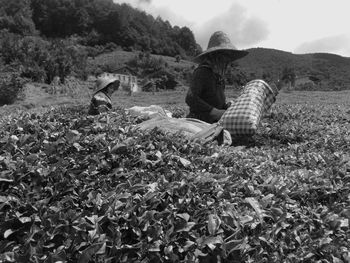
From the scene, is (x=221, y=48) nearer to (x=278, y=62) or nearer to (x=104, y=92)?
(x=104, y=92)

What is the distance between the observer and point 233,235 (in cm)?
224

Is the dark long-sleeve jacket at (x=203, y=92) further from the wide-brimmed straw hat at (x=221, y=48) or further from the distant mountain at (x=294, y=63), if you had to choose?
the distant mountain at (x=294, y=63)

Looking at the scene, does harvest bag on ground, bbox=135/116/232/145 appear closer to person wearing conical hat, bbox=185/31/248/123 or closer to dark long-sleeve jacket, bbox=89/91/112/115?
person wearing conical hat, bbox=185/31/248/123

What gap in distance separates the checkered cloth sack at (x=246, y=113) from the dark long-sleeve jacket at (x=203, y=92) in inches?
15.0

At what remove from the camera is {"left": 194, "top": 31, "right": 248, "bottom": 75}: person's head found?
553cm

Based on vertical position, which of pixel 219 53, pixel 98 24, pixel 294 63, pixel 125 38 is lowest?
pixel 294 63

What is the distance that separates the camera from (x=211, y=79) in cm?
561

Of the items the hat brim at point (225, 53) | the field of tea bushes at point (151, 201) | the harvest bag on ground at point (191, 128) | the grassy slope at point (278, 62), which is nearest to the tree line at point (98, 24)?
the grassy slope at point (278, 62)

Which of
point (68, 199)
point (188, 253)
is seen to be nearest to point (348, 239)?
point (188, 253)

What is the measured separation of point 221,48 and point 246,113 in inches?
37.2

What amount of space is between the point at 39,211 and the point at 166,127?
2200mm

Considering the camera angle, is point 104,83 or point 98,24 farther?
point 98,24

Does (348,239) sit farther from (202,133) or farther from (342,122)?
(342,122)

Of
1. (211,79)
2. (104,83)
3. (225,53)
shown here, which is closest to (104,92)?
(104,83)
